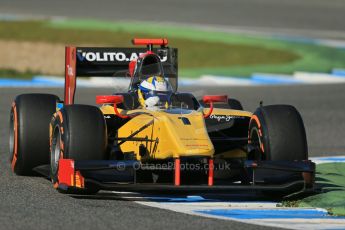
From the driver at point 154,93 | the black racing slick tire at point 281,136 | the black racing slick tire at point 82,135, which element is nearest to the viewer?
the black racing slick tire at point 82,135

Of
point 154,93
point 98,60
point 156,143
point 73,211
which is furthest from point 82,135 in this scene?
point 98,60

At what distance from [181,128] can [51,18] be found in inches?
913

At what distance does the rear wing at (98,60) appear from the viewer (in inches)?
461

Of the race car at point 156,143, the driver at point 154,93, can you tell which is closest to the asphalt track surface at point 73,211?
the race car at point 156,143

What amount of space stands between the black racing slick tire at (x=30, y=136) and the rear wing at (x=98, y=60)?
3.15ft

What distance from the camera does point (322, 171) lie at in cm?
1113

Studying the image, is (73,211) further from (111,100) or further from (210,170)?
(111,100)

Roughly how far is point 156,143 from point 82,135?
2.12 feet

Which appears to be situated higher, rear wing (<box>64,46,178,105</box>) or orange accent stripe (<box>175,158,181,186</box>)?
rear wing (<box>64,46,178,105</box>)

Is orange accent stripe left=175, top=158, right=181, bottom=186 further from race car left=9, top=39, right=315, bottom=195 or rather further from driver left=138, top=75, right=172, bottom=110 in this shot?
driver left=138, top=75, right=172, bottom=110

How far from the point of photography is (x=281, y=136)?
30.9ft

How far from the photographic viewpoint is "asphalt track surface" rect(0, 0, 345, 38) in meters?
30.7

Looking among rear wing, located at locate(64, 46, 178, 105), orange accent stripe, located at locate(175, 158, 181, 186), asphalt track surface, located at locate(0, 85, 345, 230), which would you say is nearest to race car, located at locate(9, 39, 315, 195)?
orange accent stripe, located at locate(175, 158, 181, 186)

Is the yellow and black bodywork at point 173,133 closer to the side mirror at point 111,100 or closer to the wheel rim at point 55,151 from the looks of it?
the side mirror at point 111,100
